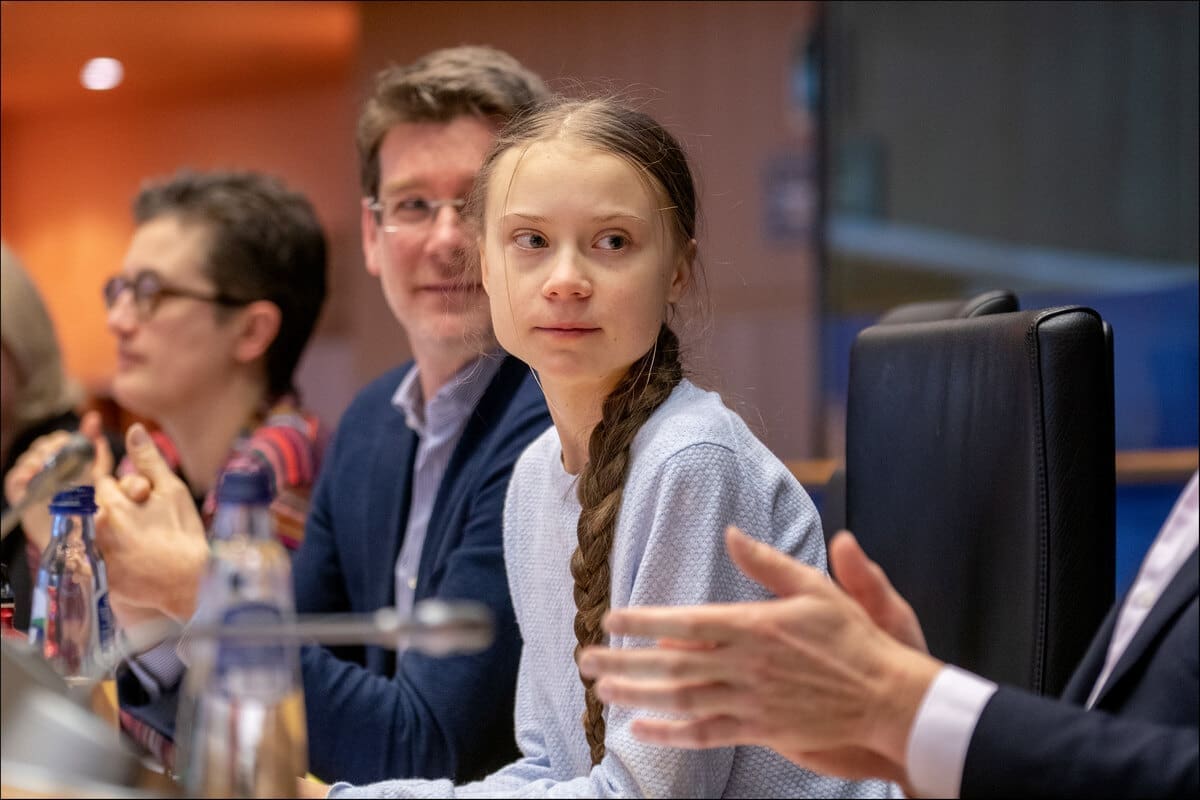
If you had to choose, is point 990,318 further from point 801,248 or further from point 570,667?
point 801,248

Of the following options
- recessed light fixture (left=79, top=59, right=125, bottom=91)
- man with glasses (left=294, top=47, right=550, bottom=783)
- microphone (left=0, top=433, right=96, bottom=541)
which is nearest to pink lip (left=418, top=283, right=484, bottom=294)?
man with glasses (left=294, top=47, right=550, bottom=783)

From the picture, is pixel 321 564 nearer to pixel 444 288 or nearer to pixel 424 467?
pixel 424 467

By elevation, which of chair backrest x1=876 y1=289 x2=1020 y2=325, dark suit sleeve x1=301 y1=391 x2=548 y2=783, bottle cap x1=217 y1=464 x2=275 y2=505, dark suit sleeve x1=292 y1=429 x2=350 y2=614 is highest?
chair backrest x1=876 y1=289 x2=1020 y2=325

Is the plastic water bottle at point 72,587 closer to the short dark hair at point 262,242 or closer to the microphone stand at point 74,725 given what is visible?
the microphone stand at point 74,725

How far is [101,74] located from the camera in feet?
21.6

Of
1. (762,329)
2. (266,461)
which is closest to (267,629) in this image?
(266,461)

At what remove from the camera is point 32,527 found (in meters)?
2.06

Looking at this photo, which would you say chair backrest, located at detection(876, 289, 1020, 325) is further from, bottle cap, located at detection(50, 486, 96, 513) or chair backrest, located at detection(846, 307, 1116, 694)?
bottle cap, located at detection(50, 486, 96, 513)

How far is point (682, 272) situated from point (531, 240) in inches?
6.0

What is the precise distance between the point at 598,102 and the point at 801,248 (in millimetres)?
4053

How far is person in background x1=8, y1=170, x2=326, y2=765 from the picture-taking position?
2.54 meters

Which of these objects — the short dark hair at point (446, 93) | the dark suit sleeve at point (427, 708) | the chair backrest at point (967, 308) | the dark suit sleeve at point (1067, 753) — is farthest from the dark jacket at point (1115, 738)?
the short dark hair at point (446, 93)

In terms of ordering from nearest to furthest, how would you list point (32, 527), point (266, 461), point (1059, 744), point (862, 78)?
point (1059, 744), point (32, 527), point (266, 461), point (862, 78)

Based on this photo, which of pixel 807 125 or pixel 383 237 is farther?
pixel 807 125
